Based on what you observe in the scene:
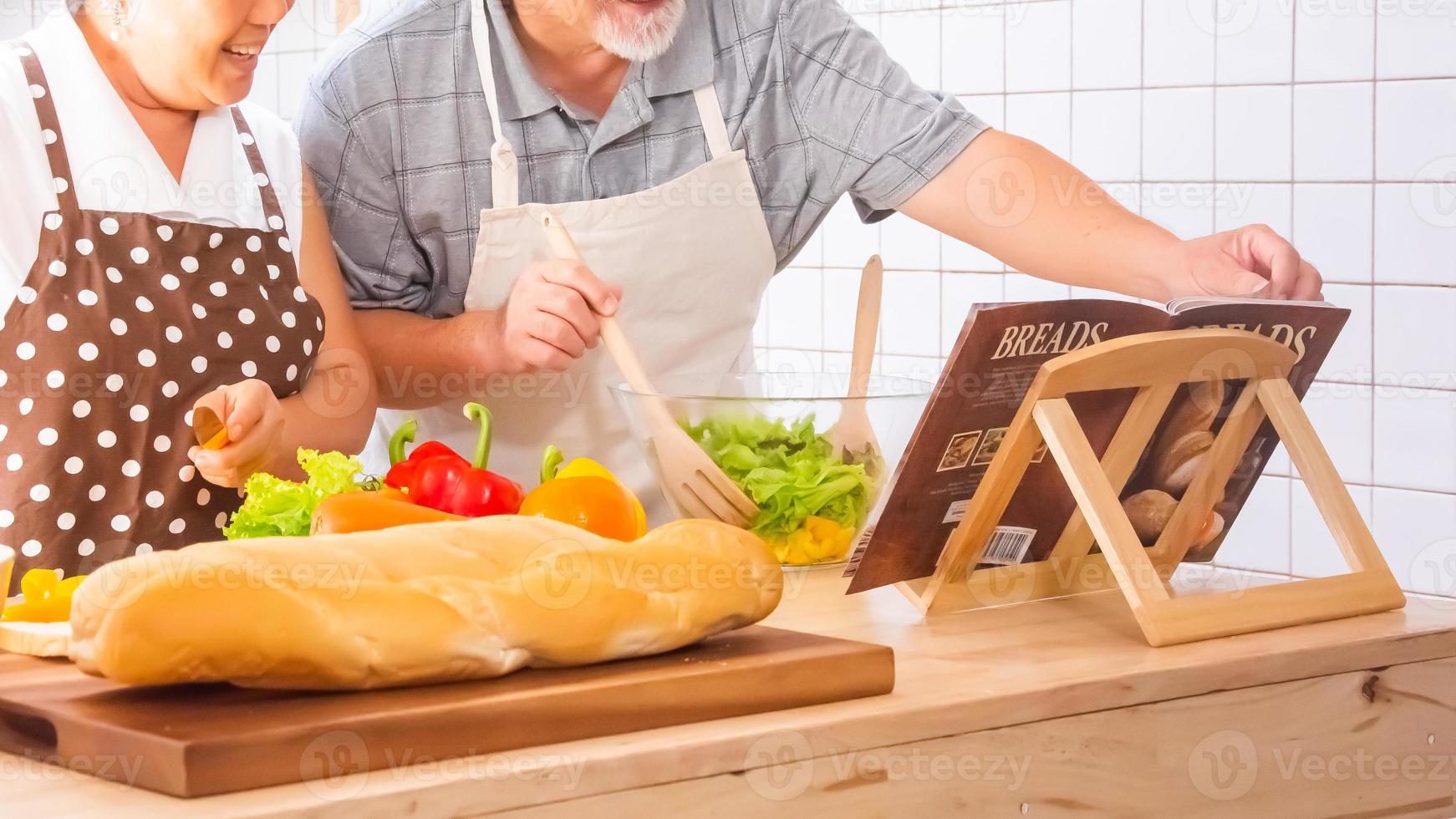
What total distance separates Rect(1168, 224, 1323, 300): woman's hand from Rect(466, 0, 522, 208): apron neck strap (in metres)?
0.69

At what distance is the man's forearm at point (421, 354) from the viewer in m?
1.56

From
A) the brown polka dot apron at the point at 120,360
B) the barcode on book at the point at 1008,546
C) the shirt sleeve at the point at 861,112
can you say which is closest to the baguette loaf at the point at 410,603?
the barcode on book at the point at 1008,546

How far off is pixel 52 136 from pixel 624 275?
0.61 m

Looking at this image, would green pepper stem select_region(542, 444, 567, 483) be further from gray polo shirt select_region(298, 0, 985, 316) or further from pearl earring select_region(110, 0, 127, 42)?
pearl earring select_region(110, 0, 127, 42)

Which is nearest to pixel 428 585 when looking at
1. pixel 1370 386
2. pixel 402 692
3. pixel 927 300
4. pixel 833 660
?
pixel 402 692

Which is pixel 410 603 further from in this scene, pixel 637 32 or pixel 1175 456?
pixel 637 32

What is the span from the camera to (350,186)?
158cm

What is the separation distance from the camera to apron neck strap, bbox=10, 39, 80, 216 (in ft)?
4.33

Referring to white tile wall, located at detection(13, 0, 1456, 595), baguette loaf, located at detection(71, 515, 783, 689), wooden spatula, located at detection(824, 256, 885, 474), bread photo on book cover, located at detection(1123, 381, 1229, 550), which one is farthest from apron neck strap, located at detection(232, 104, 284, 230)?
white tile wall, located at detection(13, 0, 1456, 595)

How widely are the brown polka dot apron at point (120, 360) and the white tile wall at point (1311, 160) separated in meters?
1.44

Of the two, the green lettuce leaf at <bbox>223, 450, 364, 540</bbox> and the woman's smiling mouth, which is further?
the woman's smiling mouth

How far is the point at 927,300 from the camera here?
2.64 metres

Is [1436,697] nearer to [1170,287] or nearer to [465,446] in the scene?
[1170,287]

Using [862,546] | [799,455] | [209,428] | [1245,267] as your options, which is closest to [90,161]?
[209,428]
